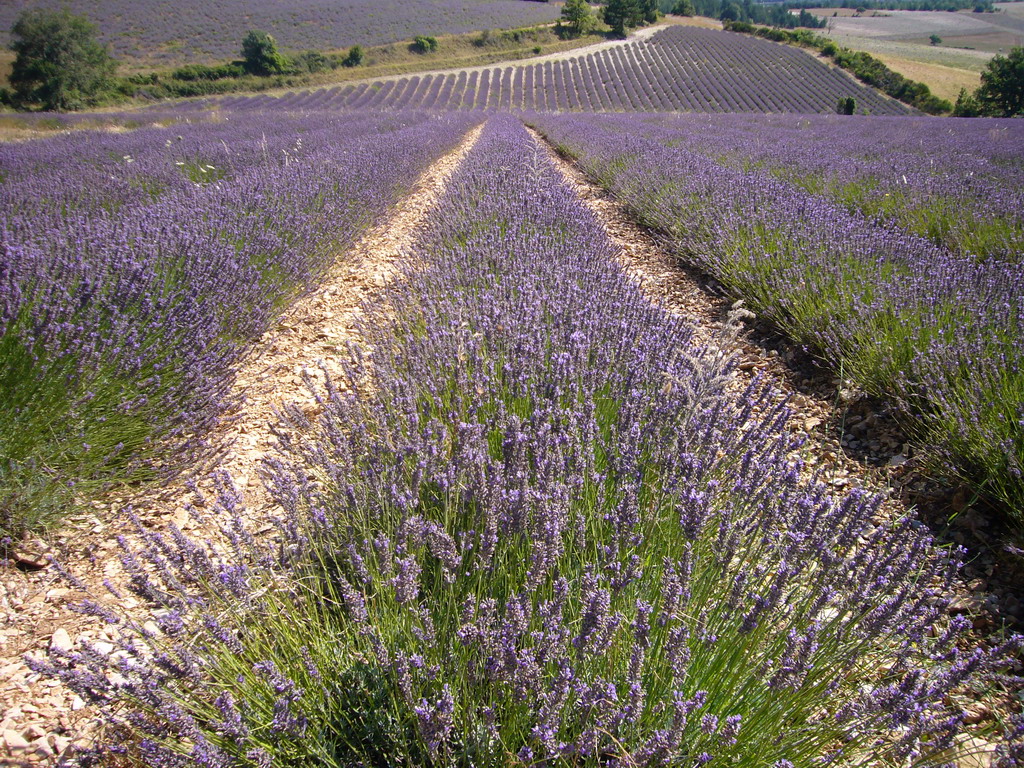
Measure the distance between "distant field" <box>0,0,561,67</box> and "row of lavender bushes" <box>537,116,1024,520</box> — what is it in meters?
46.6

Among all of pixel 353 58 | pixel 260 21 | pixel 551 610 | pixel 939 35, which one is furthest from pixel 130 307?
pixel 939 35

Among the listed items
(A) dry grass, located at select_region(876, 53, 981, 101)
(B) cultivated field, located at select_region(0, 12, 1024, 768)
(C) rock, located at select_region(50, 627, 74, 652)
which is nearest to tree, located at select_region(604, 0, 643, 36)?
(A) dry grass, located at select_region(876, 53, 981, 101)

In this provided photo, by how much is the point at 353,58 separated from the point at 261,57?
255 inches

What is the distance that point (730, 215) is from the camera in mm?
4949

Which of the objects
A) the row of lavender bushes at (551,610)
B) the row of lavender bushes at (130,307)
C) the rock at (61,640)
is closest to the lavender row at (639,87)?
the row of lavender bushes at (130,307)

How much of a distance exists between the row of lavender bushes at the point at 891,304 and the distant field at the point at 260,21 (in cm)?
4660

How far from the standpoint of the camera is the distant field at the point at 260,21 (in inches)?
1578

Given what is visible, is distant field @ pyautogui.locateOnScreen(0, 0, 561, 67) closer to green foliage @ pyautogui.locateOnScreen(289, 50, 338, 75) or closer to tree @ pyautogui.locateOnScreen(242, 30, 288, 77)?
tree @ pyautogui.locateOnScreen(242, 30, 288, 77)

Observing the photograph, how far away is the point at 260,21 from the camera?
46.9 metres

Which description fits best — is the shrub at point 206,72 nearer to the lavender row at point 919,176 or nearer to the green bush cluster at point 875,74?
the lavender row at point 919,176

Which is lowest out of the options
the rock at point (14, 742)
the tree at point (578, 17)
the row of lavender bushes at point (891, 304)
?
the rock at point (14, 742)

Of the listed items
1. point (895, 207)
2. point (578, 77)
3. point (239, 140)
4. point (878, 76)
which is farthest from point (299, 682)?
point (878, 76)

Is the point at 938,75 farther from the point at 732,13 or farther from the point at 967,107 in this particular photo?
the point at 732,13

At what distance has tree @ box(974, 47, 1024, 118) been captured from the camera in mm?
28422
